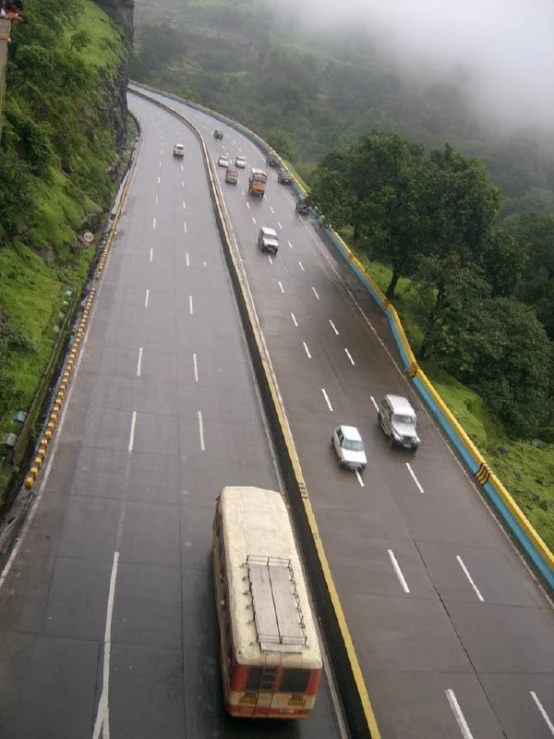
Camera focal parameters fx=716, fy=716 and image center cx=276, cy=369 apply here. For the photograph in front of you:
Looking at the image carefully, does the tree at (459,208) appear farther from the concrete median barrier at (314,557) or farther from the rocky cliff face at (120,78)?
the rocky cliff face at (120,78)

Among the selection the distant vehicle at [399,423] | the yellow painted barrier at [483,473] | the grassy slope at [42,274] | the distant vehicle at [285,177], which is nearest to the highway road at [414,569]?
the distant vehicle at [399,423]

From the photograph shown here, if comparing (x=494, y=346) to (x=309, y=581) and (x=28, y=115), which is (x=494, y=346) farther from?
(x=28, y=115)

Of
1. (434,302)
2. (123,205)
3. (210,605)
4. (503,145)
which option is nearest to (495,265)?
(434,302)

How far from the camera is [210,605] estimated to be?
22.9 metres

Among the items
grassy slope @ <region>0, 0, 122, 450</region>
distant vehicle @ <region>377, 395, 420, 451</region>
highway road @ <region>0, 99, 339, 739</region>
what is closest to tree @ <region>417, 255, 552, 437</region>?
distant vehicle @ <region>377, 395, 420, 451</region>

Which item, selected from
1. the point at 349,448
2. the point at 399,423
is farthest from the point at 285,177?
the point at 349,448

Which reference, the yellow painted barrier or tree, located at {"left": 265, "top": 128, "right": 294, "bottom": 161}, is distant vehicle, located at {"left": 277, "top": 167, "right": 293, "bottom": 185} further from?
the yellow painted barrier

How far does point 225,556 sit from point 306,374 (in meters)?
20.9

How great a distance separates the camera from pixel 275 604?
19.0 metres

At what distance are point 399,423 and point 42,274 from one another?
21.8 m

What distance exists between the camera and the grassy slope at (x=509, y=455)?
35.4 metres

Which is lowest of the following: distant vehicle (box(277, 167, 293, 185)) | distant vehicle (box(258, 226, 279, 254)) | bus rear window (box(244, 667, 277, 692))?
distant vehicle (box(277, 167, 293, 185))

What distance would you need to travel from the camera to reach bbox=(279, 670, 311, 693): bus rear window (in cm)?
1789

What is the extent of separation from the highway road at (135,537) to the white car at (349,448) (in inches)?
133
